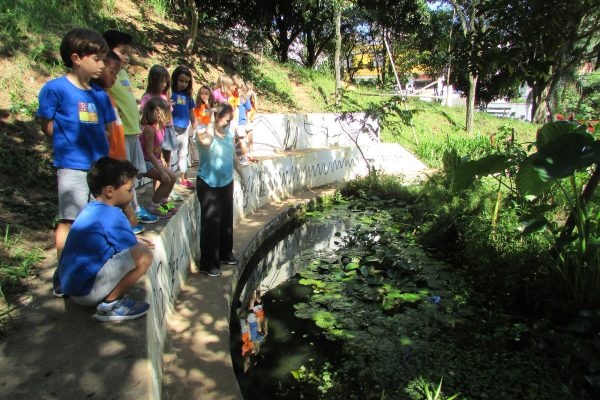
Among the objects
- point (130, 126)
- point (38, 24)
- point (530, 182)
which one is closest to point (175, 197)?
point (130, 126)

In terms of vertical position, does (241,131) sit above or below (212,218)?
above

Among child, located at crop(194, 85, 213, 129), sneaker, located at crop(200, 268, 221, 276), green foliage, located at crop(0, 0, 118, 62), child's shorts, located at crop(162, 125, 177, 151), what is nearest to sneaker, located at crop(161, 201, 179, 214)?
sneaker, located at crop(200, 268, 221, 276)

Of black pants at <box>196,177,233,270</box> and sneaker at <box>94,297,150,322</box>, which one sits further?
black pants at <box>196,177,233,270</box>

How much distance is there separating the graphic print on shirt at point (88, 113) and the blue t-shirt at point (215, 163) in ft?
4.31

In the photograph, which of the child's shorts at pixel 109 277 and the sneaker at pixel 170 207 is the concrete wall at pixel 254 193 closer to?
the sneaker at pixel 170 207

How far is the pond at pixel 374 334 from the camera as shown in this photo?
3.28m

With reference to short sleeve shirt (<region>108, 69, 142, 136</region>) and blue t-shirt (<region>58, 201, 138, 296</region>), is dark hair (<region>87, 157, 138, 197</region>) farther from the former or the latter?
short sleeve shirt (<region>108, 69, 142, 136</region>)

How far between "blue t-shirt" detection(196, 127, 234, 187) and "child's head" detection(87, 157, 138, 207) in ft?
4.86

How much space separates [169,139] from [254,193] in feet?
7.16

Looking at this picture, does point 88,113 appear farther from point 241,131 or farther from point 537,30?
point 241,131

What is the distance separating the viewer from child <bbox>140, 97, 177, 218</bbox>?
4215mm

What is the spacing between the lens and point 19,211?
3.92 metres

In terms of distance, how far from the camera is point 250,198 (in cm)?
695

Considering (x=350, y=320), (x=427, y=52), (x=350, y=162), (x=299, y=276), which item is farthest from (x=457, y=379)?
(x=427, y=52)
